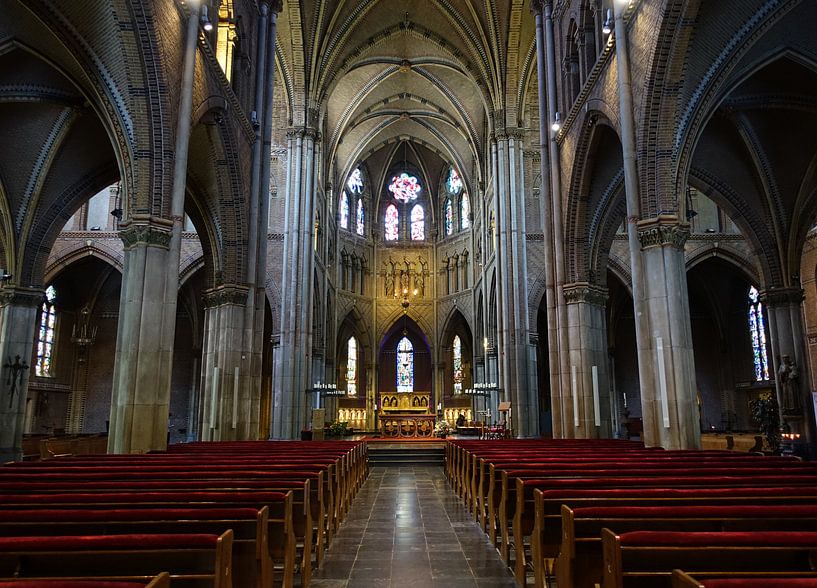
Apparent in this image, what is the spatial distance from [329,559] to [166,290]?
272 inches

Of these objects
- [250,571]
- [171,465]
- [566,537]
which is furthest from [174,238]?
[566,537]

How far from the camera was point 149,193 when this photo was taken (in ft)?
39.0

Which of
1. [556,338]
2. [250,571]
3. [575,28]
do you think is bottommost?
[250,571]

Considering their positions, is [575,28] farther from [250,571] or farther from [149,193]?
[250,571]

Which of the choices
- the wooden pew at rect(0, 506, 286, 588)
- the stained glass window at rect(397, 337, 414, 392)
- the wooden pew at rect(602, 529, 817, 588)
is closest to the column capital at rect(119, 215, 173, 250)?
the wooden pew at rect(0, 506, 286, 588)

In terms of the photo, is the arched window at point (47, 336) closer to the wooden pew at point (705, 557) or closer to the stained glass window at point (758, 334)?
the wooden pew at point (705, 557)

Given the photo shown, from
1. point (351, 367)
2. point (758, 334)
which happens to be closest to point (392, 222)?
point (351, 367)

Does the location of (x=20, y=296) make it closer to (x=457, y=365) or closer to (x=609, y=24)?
(x=609, y=24)

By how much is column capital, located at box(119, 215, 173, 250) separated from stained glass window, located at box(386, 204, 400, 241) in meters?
33.2

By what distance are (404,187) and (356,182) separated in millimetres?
4013

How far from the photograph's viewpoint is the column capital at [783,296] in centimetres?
2047

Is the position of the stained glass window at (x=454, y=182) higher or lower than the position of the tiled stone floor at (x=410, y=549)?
higher

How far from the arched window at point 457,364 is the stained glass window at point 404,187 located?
36.9 ft

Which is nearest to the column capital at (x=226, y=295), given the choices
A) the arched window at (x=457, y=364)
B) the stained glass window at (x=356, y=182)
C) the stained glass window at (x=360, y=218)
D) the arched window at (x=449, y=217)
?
the stained glass window at (x=356, y=182)
